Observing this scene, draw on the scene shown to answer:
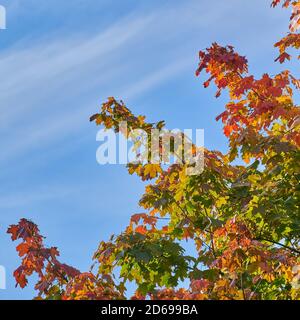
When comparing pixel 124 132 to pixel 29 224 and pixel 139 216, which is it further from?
pixel 29 224

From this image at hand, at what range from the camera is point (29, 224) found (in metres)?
10.1

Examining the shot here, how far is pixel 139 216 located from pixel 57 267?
1794 mm

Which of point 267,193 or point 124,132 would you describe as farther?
point 124,132

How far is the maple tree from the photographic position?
945 cm

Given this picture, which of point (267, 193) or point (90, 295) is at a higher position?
point (267, 193)

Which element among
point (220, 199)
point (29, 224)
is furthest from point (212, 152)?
point (29, 224)

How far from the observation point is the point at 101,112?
11477 millimetres

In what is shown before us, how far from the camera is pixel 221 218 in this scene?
36.3 ft

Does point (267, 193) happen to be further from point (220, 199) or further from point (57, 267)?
point (57, 267)

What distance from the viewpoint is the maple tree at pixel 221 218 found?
945 centimetres
